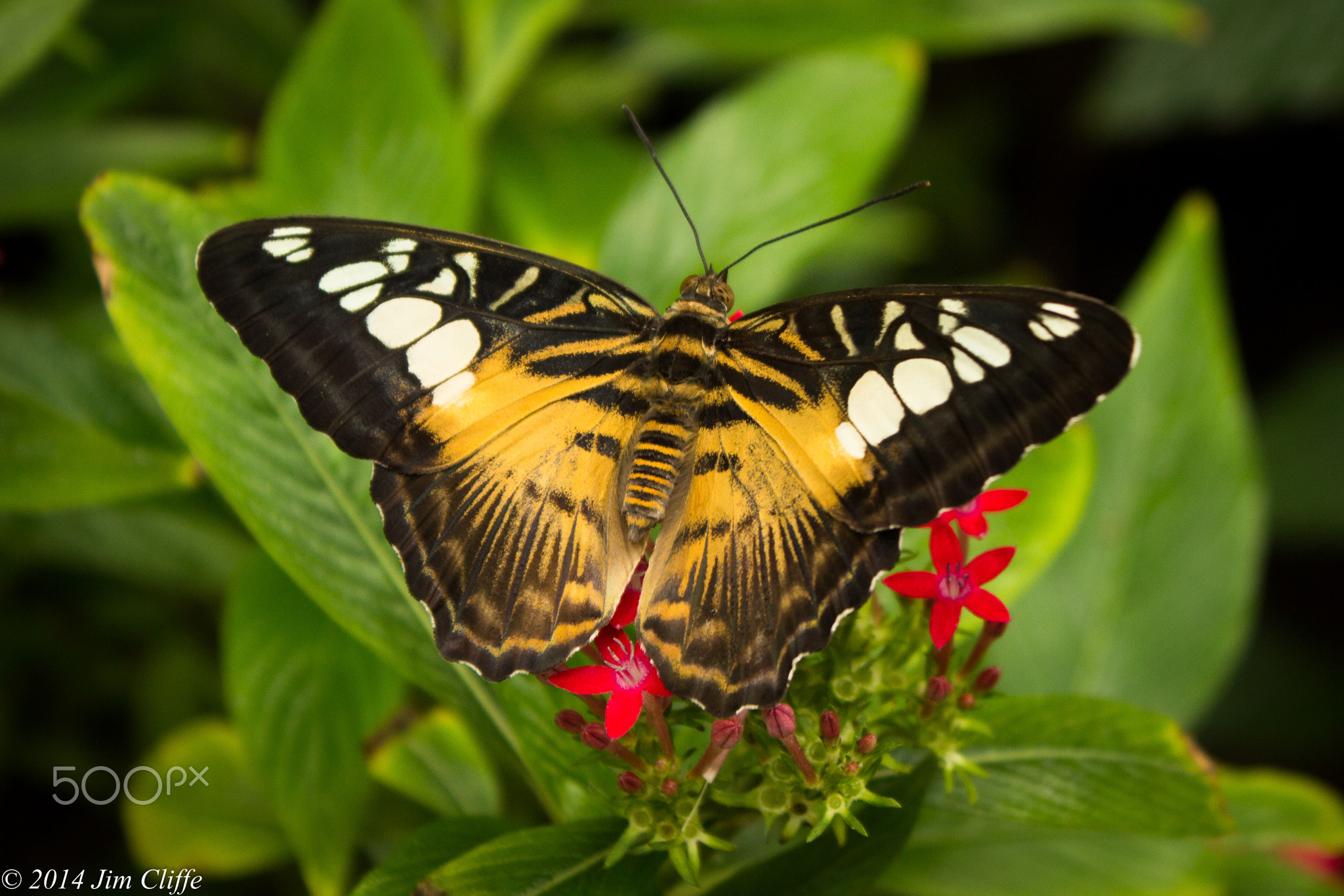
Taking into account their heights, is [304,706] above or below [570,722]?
below

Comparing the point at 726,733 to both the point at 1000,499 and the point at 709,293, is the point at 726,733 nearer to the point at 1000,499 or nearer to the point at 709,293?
the point at 1000,499

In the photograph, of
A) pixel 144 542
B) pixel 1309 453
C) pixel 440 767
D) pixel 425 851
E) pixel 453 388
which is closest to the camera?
pixel 425 851

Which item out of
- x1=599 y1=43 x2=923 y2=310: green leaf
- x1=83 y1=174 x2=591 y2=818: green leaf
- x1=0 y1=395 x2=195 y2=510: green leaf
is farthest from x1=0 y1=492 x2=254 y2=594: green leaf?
x1=599 y1=43 x2=923 y2=310: green leaf

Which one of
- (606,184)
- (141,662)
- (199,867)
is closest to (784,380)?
(606,184)

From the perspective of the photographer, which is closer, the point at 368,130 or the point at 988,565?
the point at 988,565

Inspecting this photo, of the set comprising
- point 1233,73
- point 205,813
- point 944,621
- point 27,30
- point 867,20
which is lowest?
point 205,813

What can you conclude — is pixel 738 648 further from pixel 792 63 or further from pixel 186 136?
Answer: pixel 186 136

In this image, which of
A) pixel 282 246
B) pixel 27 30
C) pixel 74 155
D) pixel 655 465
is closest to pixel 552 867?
pixel 655 465
